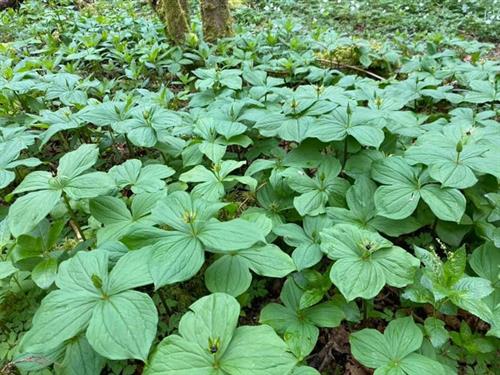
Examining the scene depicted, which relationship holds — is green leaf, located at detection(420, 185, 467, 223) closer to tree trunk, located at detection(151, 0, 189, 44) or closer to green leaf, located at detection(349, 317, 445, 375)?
green leaf, located at detection(349, 317, 445, 375)

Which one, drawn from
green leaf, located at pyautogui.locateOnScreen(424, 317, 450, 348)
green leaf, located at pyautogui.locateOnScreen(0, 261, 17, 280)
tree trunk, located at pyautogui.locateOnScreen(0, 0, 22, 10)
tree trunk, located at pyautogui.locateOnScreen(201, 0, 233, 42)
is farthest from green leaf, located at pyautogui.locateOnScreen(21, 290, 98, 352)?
tree trunk, located at pyautogui.locateOnScreen(0, 0, 22, 10)

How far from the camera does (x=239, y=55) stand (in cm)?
470

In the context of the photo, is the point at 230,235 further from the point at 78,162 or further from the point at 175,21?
the point at 175,21

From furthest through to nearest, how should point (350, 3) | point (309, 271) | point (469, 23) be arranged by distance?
point (350, 3), point (469, 23), point (309, 271)

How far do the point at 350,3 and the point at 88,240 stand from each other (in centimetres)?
867

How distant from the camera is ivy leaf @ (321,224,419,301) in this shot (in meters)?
1.61

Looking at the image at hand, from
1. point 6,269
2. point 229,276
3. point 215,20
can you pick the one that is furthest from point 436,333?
point 215,20

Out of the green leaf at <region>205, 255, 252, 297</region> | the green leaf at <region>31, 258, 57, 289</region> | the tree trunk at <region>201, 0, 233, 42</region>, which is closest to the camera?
the green leaf at <region>205, 255, 252, 297</region>

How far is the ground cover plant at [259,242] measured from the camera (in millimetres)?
1438

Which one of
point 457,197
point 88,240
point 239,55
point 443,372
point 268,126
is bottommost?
point 443,372

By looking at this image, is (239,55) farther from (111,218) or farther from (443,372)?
(443,372)

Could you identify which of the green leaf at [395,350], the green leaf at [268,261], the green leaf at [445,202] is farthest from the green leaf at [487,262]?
the green leaf at [268,261]

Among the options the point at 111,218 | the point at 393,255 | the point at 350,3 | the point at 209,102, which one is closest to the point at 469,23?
the point at 350,3

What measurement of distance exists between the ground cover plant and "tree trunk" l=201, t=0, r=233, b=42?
257 centimetres
